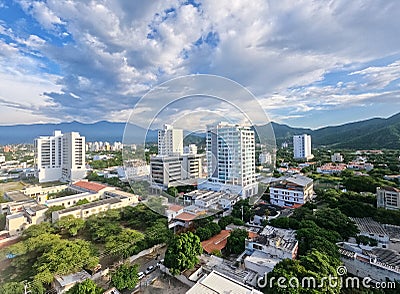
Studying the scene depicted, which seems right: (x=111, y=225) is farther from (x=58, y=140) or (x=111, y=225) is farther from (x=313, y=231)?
(x=58, y=140)

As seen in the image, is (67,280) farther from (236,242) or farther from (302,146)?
(302,146)

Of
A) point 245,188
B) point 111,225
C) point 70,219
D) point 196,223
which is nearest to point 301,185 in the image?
point 245,188

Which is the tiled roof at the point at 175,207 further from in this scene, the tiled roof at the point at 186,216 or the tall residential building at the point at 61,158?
the tall residential building at the point at 61,158

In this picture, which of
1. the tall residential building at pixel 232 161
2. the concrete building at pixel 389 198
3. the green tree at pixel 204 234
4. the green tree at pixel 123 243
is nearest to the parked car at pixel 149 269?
the green tree at pixel 123 243

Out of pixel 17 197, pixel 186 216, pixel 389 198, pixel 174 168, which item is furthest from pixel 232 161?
pixel 17 197

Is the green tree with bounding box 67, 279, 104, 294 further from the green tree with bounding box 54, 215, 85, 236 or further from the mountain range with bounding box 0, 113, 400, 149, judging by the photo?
the green tree with bounding box 54, 215, 85, 236
